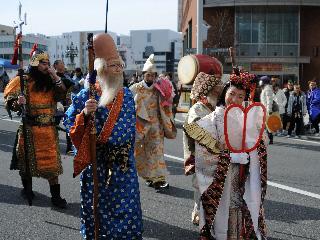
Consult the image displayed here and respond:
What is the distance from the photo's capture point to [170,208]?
19.9ft

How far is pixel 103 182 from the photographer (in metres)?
4.00

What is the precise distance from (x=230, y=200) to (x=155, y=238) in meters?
0.97

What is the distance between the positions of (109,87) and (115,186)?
2.48 ft

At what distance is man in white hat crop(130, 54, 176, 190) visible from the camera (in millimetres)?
7223

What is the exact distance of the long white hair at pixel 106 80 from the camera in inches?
158

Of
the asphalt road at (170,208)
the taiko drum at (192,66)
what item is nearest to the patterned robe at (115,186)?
the asphalt road at (170,208)

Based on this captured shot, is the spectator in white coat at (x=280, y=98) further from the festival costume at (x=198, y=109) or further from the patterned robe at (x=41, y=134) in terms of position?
the festival costume at (x=198, y=109)

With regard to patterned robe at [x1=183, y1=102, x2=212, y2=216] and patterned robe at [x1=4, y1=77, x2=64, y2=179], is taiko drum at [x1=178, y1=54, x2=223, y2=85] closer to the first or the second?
patterned robe at [x1=4, y1=77, x2=64, y2=179]

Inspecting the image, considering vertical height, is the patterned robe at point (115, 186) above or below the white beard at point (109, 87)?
below

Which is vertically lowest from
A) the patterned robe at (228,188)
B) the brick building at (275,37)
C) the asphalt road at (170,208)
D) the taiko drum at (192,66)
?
the asphalt road at (170,208)

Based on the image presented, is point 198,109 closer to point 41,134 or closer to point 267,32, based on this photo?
point 41,134

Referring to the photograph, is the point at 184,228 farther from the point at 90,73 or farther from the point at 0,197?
the point at 0,197

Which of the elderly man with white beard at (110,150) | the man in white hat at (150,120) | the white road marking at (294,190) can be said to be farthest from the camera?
the man in white hat at (150,120)

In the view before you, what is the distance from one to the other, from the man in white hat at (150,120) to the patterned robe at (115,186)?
124 inches
